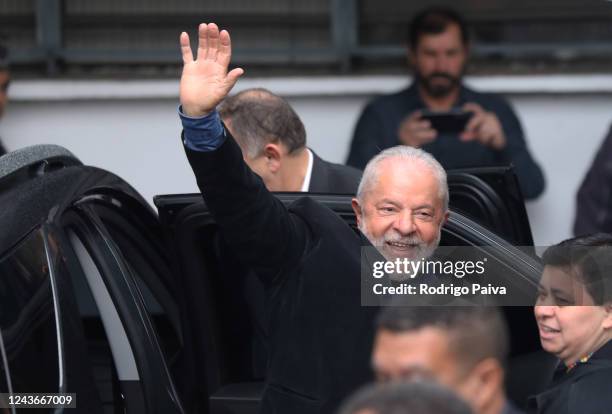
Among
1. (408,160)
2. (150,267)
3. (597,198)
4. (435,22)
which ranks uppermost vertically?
(435,22)

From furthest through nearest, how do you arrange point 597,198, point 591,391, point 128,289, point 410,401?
point 597,198 → point 128,289 → point 591,391 → point 410,401

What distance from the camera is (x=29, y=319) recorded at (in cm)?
315

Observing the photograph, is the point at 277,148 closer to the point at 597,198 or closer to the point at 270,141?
the point at 270,141

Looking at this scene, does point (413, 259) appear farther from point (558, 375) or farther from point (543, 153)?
point (543, 153)

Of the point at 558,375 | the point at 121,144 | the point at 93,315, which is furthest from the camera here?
the point at 121,144

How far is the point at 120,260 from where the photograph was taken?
12.6 feet

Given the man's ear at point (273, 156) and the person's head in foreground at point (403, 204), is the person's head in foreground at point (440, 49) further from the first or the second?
the person's head in foreground at point (403, 204)

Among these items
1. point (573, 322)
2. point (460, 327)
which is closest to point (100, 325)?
point (573, 322)

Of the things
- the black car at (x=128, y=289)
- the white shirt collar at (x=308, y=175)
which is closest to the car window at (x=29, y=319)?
the black car at (x=128, y=289)

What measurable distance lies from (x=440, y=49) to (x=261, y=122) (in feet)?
6.96

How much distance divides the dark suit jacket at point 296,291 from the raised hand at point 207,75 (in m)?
0.10

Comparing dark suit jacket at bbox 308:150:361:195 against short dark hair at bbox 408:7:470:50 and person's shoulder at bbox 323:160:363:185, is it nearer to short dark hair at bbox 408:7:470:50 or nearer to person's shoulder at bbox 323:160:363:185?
person's shoulder at bbox 323:160:363:185

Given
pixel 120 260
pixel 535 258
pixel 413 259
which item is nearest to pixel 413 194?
pixel 413 259

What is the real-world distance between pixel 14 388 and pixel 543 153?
15.0ft
